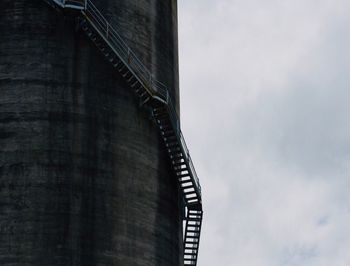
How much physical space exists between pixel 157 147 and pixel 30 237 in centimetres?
600

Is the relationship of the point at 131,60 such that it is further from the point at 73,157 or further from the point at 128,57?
the point at 73,157

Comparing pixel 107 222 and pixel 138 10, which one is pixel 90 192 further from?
pixel 138 10

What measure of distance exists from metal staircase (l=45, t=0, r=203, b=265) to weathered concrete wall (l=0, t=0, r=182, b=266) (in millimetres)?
310

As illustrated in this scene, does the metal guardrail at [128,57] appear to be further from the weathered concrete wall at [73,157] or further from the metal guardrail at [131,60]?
the weathered concrete wall at [73,157]

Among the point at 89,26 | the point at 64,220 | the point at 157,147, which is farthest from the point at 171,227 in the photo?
the point at 89,26

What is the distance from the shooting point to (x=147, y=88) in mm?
33000

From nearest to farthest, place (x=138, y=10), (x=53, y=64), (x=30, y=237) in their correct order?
(x=30, y=237)
(x=53, y=64)
(x=138, y=10)

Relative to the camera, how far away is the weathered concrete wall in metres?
29.4

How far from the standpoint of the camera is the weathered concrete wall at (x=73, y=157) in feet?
96.4

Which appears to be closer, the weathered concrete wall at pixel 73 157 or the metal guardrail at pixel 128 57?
the weathered concrete wall at pixel 73 157

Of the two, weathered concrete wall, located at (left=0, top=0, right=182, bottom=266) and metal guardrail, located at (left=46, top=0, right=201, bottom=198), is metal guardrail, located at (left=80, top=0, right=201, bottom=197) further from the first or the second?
weathered concrete wall, located at (left=0, top=0, right=182, bottom=266)

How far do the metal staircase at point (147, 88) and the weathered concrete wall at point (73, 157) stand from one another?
12.2 inches

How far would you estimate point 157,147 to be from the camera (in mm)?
33188

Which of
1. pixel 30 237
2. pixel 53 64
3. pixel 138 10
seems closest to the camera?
pixel 30 237
